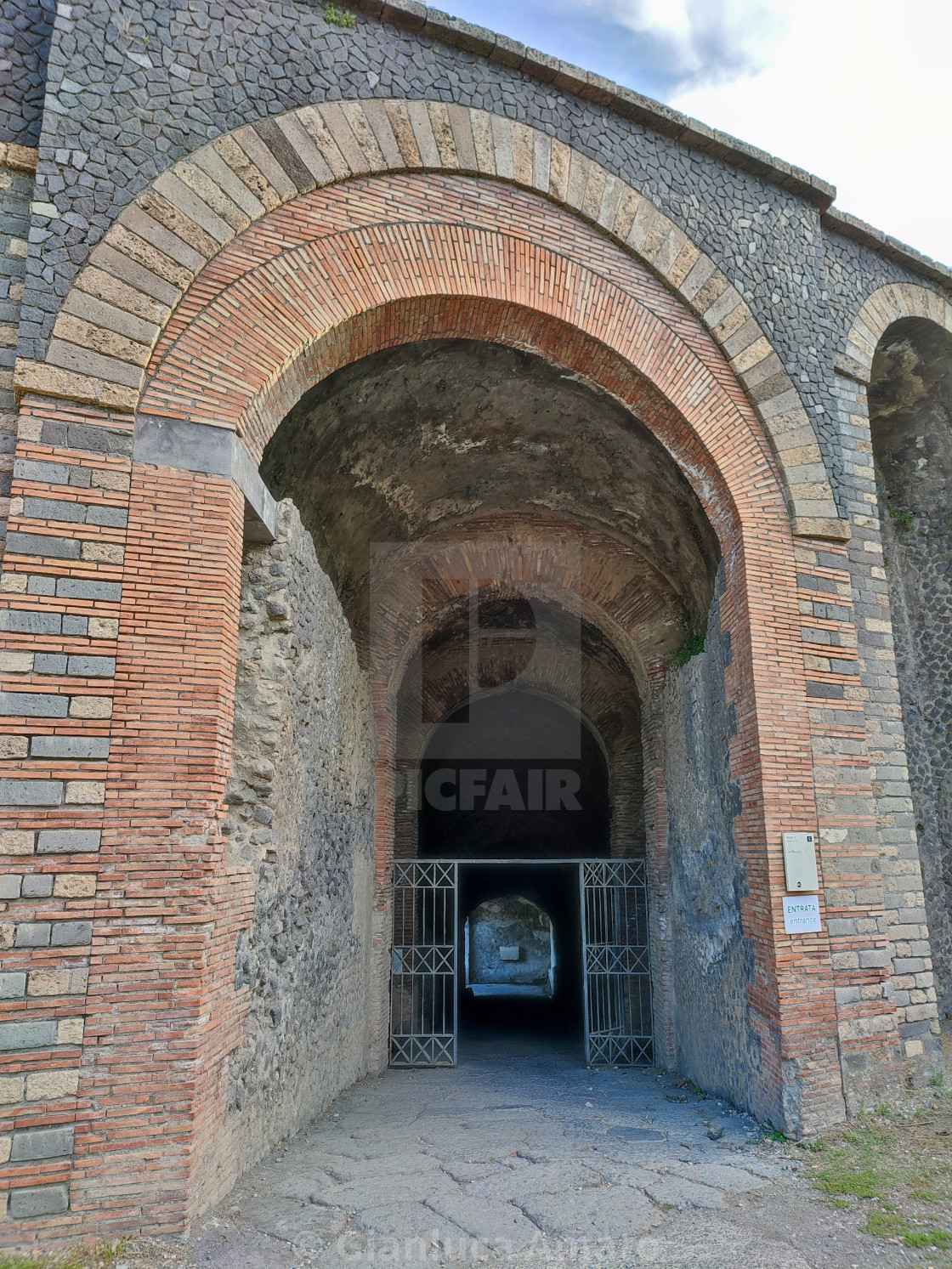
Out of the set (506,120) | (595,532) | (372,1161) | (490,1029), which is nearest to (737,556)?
(595,532)

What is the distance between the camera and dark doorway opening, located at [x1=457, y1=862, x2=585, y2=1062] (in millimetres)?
10570

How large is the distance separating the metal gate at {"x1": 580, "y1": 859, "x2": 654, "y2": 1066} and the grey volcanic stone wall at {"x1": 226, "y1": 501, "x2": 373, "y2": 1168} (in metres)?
2.62

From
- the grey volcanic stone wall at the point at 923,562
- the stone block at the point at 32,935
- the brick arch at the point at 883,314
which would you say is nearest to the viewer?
the stone block at the point at 32,935

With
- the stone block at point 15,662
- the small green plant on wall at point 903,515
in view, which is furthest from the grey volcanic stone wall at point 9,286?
the small green plant on wall at point 903,515

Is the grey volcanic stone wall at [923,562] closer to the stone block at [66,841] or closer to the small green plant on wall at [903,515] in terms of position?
the small green plant on wall at [903,515]

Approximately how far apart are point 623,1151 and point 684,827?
304 cm

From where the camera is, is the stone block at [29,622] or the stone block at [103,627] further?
the stone block at [103,627]

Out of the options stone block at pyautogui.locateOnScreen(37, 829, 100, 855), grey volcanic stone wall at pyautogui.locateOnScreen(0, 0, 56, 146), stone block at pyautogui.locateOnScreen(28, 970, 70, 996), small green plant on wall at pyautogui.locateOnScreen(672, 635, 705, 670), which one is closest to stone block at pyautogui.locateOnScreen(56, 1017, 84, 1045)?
stone block at pyautogui.locateOnScreen(28, 970, 70, 996)

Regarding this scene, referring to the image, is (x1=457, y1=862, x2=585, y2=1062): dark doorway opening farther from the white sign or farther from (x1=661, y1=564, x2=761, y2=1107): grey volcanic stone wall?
the white sign

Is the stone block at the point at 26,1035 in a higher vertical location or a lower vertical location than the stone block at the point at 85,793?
lower

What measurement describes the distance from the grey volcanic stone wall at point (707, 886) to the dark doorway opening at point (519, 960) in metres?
2.29

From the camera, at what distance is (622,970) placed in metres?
8.49

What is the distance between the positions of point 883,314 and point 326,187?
5.18 meters

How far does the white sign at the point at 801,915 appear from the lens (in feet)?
17.7
